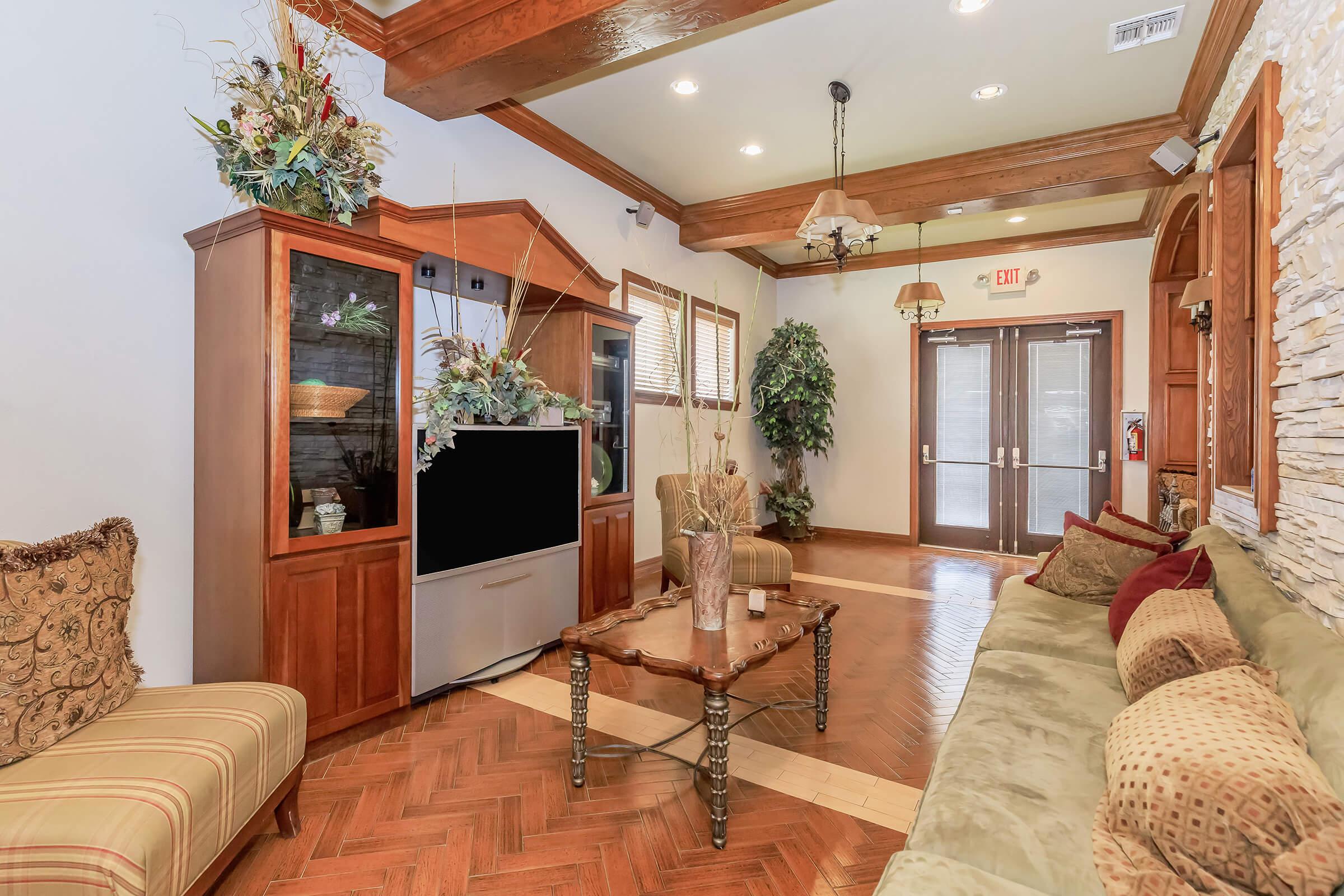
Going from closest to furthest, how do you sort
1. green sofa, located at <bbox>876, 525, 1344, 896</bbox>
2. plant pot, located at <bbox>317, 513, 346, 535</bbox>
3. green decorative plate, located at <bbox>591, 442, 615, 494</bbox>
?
green sofa, located at <bbox>876, 525, 1344, 896</bbox>
plant pot, located at <bbox>317, 513, 346, 535</bbox>
green decorative plate, located at <bbox>591, 442, 615, 494</bbox>

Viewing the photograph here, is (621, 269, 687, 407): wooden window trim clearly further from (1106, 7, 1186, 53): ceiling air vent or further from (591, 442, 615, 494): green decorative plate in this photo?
(1106, 7, 1186, 53): ceiling air vent

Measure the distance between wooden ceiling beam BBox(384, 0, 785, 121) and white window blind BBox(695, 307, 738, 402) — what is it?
3096mm

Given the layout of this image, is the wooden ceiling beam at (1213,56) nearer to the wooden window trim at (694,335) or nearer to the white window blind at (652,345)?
the wooden window trim at (694,335)

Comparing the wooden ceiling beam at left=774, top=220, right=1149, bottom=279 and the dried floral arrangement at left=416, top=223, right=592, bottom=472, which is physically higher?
the wooden ceiling beam at left=774, top=220, right=1149, bottom=279

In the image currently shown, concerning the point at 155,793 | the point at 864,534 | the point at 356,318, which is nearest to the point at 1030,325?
the point at 864,534

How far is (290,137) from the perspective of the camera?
2381 mm

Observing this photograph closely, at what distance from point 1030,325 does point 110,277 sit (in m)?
7.00

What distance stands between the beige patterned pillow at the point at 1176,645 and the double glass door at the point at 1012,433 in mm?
4680

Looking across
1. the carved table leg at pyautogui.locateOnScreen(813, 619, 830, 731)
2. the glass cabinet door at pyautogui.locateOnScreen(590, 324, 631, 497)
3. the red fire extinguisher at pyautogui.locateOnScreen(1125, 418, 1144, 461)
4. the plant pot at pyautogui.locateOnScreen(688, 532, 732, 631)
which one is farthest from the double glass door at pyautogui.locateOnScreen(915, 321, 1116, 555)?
the plant pot at pyautogui.locateOnScreen(688, 532, 732, 631)

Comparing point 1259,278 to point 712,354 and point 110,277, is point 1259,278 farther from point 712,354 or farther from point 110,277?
point 712,354

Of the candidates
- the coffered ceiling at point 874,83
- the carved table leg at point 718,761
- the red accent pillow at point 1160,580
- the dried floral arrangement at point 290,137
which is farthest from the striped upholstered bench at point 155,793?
the coffered ceiling at point 874,83

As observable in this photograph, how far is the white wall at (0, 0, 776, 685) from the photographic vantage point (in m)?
2.07

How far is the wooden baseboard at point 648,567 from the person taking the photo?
528cm

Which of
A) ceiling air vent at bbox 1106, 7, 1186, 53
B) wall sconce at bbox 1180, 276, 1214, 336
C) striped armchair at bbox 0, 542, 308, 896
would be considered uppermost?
ceiling air vent at bbox 1106, 7, 1186, 53
